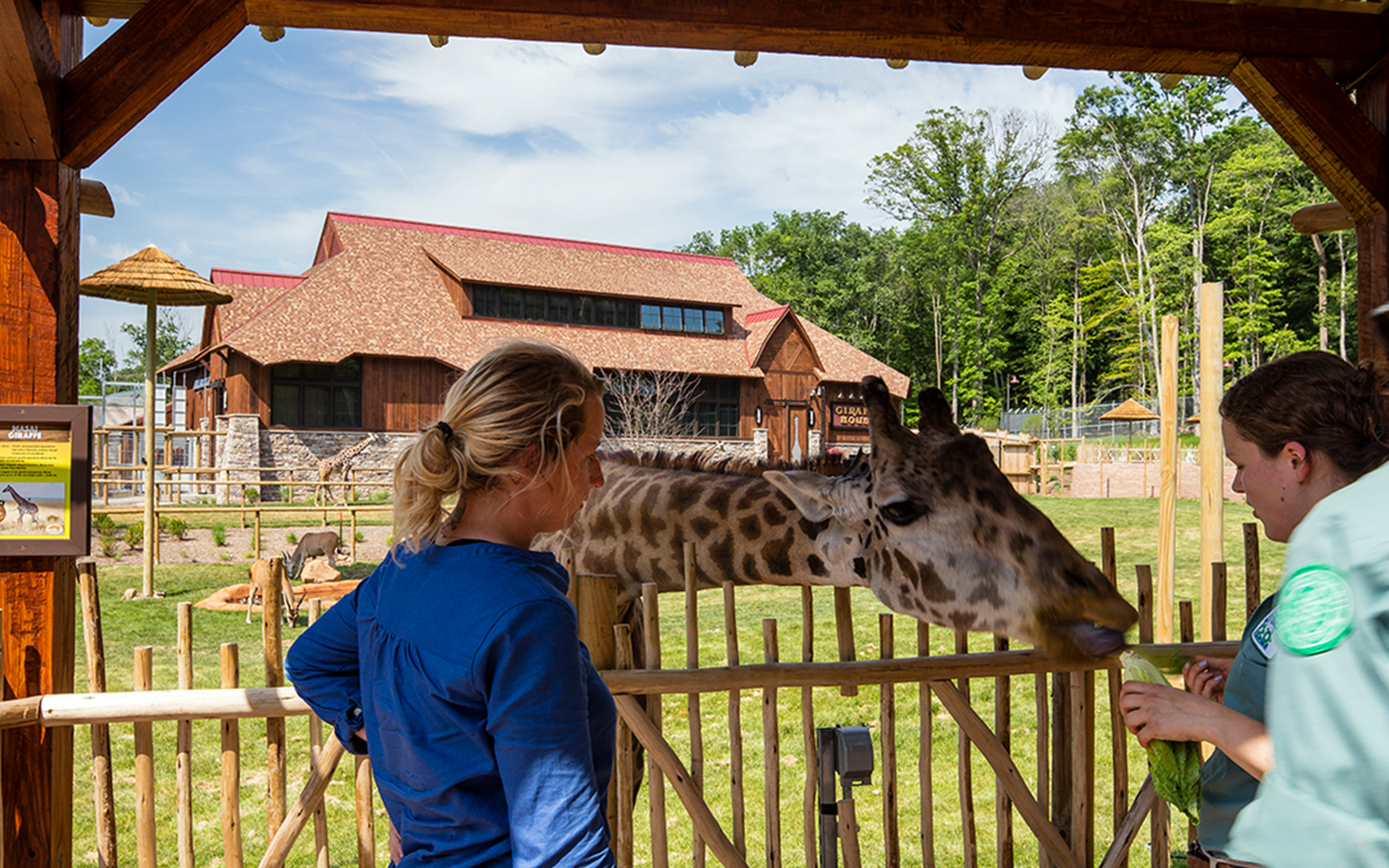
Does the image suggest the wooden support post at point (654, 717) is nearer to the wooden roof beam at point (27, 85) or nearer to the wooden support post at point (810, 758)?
the wooden support post at point (810, 758)

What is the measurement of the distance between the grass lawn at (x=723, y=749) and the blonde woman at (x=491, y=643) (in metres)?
2.42

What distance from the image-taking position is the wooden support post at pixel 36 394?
117 inches

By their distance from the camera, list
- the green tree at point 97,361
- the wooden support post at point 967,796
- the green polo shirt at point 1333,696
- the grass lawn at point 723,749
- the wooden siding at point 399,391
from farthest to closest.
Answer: the green tree at point 97,361 < the wooden siding at point 399,391 < the grass lawn at point 723,749 < the wooden support post at point 967,796 < the green polo shirt at point 1333,696

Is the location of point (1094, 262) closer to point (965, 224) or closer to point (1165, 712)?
point (965, 224)

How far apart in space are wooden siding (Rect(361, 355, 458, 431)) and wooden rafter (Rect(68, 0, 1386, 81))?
976 inches

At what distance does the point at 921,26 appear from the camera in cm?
336

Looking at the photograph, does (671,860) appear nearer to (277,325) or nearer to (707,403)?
(277,325)

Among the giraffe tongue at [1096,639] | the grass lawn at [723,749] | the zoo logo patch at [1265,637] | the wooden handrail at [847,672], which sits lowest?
the grass lawn at [723,749]

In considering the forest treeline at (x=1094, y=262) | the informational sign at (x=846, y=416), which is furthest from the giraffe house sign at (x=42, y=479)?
the forest treeline at (x=1094, y=262)

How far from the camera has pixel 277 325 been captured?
88.6 feet

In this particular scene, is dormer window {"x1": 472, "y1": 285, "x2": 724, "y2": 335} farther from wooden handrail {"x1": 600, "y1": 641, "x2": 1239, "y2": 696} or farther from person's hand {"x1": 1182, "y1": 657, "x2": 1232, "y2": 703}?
person's hand {"x1": 1182, "y1": 657, "x2": 1232, "y2": 703}

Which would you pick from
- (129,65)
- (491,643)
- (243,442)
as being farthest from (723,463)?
(243,442)

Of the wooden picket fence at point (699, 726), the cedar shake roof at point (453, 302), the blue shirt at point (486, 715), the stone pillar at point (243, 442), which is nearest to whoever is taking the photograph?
the blue shirt at point (486, 715)

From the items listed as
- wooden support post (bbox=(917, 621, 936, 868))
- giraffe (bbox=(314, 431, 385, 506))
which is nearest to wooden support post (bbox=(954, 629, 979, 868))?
wooden support post (bbox=(917, 621, 936, 868))
